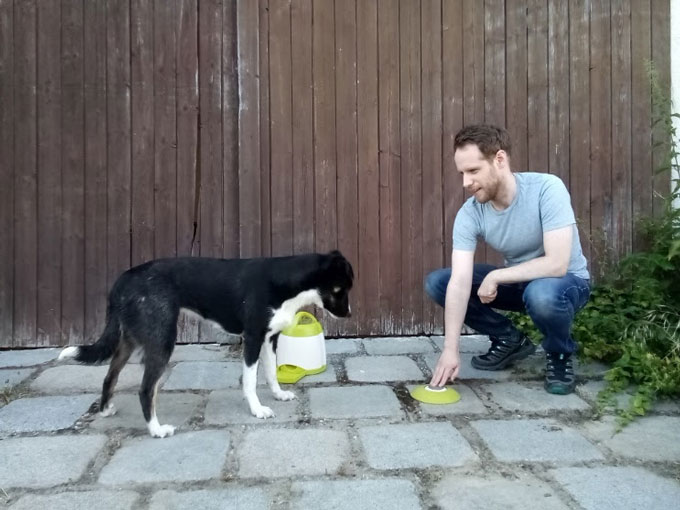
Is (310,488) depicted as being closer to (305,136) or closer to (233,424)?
(233,424)

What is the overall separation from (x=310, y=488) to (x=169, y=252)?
8.42 feet

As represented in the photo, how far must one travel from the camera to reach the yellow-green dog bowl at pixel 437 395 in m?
2.69

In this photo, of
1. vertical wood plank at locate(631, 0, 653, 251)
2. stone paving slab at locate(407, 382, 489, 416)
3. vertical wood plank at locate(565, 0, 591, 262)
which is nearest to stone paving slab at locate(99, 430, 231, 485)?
stone paving slab at locate(407, 382, 489, 416)

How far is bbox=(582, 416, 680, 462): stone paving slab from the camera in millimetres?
2122

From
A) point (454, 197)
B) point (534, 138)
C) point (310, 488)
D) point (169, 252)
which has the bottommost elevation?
point (310, 488)

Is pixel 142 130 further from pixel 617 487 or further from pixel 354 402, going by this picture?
pixel 617 487

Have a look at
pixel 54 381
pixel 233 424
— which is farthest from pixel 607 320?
pixel 54 381

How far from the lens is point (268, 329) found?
2.67m

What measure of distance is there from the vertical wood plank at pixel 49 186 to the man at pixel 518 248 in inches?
110

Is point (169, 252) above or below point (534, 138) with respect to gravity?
below

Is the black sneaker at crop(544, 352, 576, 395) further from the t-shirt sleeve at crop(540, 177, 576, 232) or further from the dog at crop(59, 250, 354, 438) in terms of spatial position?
the dog at crop(59, 250, 354, 438)

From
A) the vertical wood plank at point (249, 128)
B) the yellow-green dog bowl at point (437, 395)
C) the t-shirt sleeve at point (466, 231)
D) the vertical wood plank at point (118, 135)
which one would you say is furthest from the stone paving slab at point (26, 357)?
the t-shirt sleeve at point (466, 231)

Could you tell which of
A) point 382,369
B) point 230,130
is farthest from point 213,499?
point 230,130

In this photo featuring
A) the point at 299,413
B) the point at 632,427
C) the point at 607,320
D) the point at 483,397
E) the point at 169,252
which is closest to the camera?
the point at 632,427
